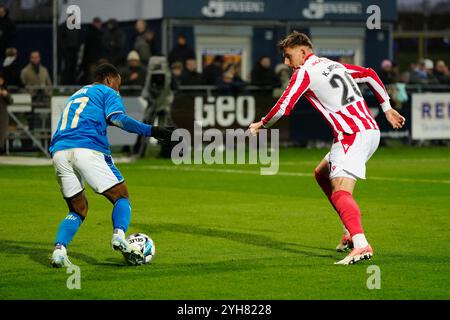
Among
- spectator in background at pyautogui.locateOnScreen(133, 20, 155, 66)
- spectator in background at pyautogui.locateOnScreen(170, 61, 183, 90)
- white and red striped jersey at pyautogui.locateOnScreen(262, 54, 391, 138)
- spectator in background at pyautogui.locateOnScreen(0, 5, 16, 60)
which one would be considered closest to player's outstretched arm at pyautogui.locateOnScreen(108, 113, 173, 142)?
white and red striped jersey at pyautogui.locateOnScreen(262, 54, 391, 138)

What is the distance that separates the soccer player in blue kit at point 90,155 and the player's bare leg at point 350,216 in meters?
1.77

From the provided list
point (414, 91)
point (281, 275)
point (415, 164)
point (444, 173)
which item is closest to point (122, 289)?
point (281, 275)

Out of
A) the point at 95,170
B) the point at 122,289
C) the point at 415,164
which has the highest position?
the point at 95,170

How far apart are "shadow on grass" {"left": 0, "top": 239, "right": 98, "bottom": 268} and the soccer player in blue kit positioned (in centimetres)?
53

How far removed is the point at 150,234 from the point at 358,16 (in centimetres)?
2217

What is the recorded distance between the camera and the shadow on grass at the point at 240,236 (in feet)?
41.6

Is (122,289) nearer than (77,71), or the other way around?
(122,289)

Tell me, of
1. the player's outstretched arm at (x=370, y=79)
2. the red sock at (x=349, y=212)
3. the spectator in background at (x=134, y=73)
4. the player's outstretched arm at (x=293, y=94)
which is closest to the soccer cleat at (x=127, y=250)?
the player's outstretched arm at (x=293, y=94)

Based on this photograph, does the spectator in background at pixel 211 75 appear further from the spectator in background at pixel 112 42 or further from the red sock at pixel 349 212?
the red sock at pixel 349 212

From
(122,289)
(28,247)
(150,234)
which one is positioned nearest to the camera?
(122,289)

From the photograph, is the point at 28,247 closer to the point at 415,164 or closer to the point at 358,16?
the point at 415,164

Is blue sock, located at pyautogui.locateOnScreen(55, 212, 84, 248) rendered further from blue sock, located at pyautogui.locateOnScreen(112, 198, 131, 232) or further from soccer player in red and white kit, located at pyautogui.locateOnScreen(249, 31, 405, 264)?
soccer player in red and white kit, located at pyautogui.locateOnScreen(249, 31, 405, 264)

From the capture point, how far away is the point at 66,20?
3052 cm

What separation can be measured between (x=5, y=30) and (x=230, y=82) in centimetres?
561
